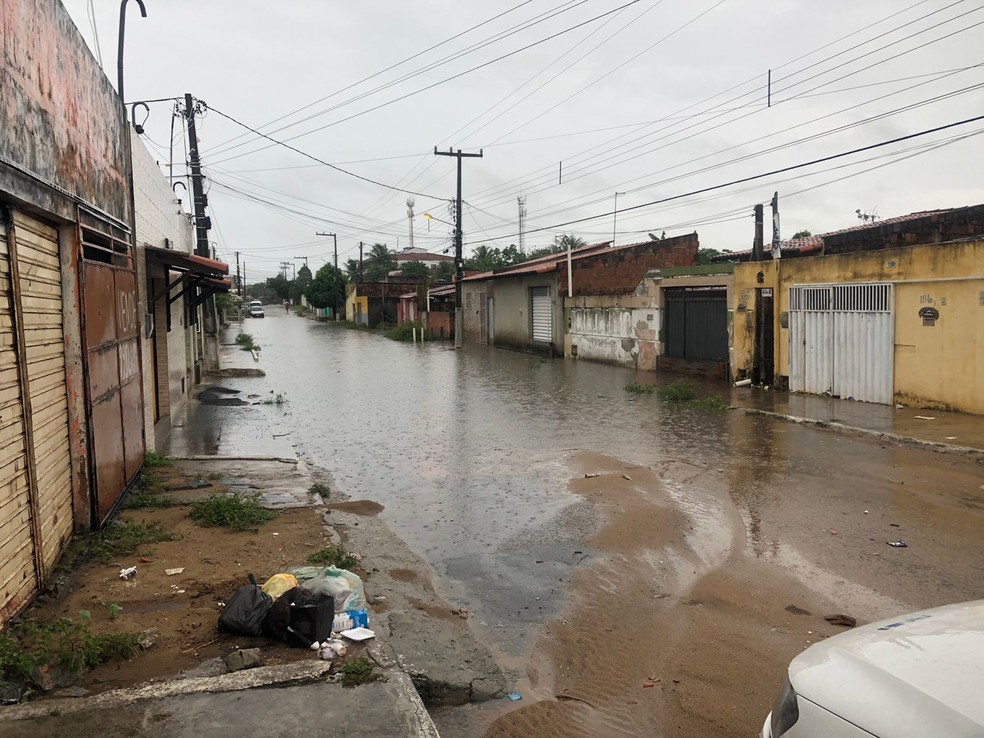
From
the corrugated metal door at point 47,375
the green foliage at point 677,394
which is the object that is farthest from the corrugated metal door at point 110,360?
the green foliage at point 677,394

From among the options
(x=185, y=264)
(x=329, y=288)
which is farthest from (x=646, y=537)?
(x=329, y=288)

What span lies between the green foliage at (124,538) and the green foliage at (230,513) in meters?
0.37

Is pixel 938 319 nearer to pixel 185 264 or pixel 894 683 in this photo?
pixel 894 683

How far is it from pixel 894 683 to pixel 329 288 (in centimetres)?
7285

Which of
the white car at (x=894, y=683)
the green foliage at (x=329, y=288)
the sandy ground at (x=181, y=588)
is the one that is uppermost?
the green foliage at (x=329, y=288)

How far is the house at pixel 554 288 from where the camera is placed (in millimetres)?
25578

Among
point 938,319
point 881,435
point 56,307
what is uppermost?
point 56,307

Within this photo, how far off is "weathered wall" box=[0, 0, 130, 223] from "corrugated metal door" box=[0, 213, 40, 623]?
659 mm

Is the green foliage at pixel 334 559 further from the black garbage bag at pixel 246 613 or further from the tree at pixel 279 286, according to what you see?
the tree at pixel 279 286

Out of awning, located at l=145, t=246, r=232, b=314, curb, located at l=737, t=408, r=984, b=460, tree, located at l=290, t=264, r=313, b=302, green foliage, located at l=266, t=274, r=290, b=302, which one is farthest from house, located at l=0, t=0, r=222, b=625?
green foliage, located at l=266, t=274, r=290, b=302

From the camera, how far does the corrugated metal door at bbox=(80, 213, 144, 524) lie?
656cm

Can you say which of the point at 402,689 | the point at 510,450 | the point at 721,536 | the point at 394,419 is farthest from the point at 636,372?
the point at 402,689

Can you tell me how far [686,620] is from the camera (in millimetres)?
5066

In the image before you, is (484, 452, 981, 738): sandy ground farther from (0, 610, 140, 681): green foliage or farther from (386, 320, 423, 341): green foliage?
(386, 320, 423, 341): green foliage
